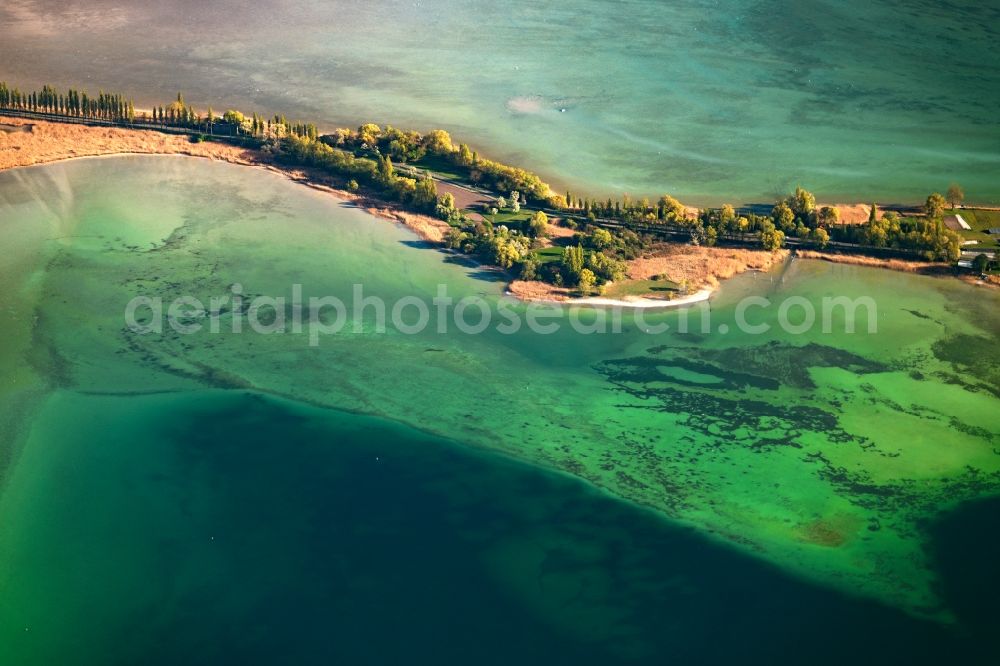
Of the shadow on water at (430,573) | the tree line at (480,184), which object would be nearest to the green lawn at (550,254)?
the tree line at (480,184)

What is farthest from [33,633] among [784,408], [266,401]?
[784,408]

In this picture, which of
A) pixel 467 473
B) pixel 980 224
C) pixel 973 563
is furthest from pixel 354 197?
pixel 973 563

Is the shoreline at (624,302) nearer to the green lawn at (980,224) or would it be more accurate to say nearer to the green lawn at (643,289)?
the green lawn at (643,289)

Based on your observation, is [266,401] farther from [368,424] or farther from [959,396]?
[959,396]

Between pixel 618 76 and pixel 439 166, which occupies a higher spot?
pixel 618 76

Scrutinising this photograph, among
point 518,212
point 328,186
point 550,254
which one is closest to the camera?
point 550,254

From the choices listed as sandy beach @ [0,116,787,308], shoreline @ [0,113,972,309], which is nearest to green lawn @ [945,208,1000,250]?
shoreline @ [0,113,972,309]

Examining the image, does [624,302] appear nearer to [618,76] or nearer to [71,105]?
[618,76]
